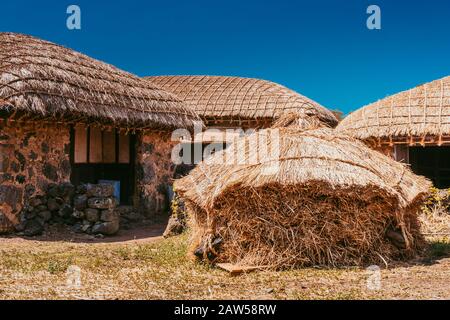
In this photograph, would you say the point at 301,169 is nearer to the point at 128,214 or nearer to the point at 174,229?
the point at 174,229

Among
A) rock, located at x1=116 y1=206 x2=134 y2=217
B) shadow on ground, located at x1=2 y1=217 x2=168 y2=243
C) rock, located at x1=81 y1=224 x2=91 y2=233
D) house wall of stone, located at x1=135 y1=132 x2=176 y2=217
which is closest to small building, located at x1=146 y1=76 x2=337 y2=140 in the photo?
house wall of stone, located at x1=135 y1=132 x2=176 y2=217

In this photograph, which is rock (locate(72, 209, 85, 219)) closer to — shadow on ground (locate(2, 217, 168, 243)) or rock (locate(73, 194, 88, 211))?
rock (locate(73, 194, 88, 211))

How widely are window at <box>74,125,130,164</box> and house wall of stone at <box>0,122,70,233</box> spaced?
954 millimetres

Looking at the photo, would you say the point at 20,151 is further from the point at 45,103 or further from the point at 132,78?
the point at 132,78

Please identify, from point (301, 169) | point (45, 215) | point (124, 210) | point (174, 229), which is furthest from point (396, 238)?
point (124, 210)

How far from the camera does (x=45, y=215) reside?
11.0 meters

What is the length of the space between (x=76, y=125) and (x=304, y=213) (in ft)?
20.2

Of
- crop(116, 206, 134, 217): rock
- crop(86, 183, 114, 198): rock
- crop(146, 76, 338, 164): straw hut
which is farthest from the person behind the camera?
crop(146, 76, 338, 164): straw hut

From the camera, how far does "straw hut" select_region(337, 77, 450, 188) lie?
43.2 ft

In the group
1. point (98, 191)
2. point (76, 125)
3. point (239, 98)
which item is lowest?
point (98, 191)

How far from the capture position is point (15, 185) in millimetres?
10617

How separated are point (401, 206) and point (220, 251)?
2.38m

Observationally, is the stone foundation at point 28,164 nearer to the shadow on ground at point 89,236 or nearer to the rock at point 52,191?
the rock at point 52,191

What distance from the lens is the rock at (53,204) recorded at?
11.2m
